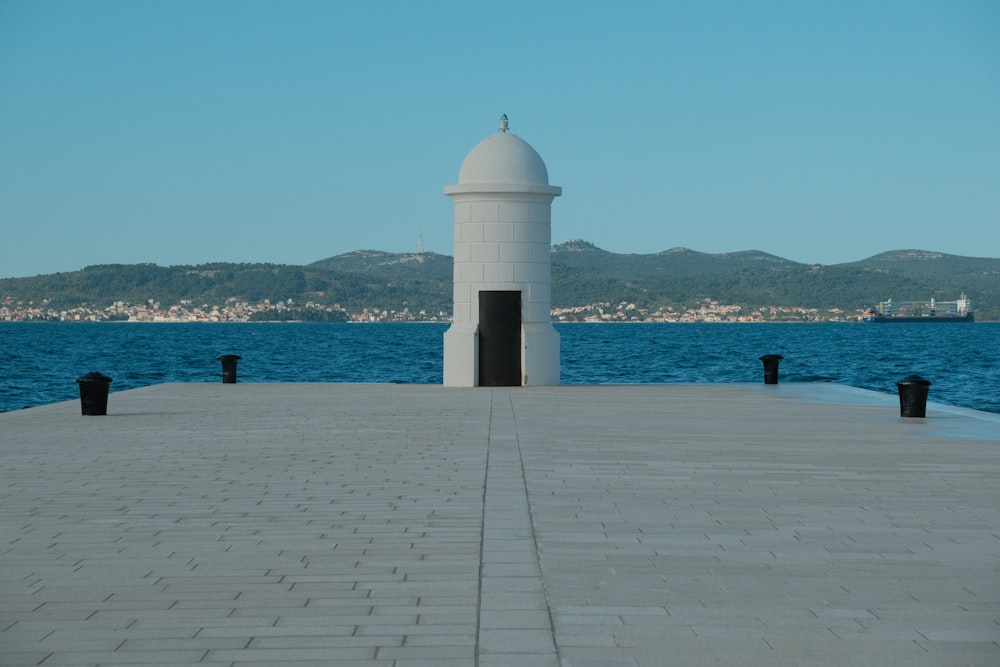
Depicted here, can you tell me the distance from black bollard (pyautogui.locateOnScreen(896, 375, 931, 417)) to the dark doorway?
863cm

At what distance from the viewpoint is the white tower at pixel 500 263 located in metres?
24.3

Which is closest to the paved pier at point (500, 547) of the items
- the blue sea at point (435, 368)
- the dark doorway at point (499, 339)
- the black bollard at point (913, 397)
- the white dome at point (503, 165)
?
the black bollard at point (913, 397)

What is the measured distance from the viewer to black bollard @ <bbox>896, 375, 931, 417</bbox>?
17828mm

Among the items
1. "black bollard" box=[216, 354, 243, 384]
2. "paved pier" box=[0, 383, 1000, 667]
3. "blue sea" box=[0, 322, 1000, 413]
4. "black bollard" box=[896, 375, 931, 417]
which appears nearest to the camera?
"paved pier" box=[0, 383, 1000, 667]

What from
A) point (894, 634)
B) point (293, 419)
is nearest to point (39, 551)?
A: point (894, 634)

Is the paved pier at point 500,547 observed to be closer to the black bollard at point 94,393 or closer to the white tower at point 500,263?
the black bollard at point 94,393

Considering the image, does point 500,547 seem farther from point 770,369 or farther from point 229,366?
point 229,366

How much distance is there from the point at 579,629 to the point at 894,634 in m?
1.57

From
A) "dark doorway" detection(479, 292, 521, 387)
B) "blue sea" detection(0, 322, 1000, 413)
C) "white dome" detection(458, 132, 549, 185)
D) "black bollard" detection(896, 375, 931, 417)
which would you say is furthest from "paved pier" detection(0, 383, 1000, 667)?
"blue sea" detection(0, 322, 1000, 413)

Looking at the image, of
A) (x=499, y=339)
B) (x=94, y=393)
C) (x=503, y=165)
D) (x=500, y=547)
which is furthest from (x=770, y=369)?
(x=500, y=547)

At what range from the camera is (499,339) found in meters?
24.6

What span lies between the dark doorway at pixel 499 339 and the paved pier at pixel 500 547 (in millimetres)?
Answer: 8645

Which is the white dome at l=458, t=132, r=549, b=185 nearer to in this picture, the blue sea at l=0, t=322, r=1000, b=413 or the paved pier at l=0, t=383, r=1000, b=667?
the paved pier at l=0, t=383, r=1000, b=667

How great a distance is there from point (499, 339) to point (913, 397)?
29.6 feet
